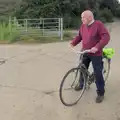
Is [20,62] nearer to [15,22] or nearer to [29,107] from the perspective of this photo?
[29,107]

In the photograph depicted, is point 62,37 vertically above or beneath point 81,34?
beneath

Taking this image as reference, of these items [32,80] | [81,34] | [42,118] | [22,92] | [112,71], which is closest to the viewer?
[42,118]

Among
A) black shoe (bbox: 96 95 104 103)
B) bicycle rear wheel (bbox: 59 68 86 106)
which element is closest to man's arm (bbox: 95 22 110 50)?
bicycle rear wheel (bbox: 59 68 86 106)

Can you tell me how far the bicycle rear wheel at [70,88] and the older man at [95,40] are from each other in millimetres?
278

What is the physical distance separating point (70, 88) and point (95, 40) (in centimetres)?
108

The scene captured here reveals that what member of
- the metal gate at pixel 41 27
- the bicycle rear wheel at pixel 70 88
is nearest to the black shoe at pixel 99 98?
the bicycle rear wheel at pixel 70 88

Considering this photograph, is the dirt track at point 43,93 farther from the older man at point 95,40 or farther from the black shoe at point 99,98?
the older man at point 95,40

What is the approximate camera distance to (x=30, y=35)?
19250 mm

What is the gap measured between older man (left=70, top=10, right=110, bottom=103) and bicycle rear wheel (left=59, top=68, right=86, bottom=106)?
28cm

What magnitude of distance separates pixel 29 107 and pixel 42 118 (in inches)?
25.1

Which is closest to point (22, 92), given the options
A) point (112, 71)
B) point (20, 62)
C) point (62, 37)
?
point (112, 71)

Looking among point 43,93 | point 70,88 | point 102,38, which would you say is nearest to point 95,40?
point 102,38

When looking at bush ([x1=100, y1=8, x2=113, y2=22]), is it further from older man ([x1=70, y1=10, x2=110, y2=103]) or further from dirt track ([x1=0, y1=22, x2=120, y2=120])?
older man ([x1=70, y1=10, x2=110, y2=103])

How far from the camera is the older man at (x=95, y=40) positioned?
679cm
